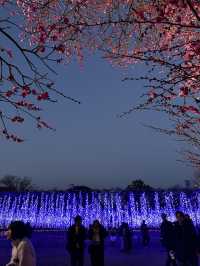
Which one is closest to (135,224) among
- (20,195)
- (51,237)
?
(20,195)

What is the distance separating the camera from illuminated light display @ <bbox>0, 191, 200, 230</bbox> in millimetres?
34281

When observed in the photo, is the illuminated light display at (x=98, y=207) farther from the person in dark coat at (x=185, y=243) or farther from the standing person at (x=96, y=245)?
the person in dark coat at (x=185, y=243)

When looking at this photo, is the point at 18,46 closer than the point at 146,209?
Yes

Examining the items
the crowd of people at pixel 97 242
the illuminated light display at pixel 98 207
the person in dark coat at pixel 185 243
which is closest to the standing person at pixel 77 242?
the crowd of people at pixel 97 242

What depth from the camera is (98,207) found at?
35500 mm

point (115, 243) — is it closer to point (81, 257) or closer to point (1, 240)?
point (1, 240)

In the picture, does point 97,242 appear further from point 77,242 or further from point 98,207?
point 98,207

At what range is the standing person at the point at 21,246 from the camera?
14.6 ft

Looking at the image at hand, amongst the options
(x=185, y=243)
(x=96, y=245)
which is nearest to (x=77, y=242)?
(x=96, y=245)

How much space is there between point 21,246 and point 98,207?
3135cm

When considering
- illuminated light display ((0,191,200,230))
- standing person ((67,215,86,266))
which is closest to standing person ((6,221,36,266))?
standing person ((67,215,86,266))

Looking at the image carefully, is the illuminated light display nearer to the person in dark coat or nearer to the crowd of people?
the crowd of people

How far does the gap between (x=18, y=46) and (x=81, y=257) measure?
629 centimetres

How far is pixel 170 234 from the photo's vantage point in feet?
31.6
